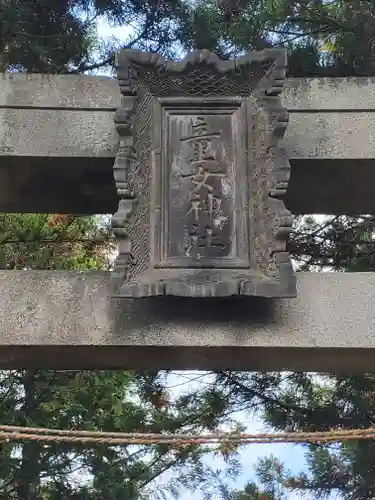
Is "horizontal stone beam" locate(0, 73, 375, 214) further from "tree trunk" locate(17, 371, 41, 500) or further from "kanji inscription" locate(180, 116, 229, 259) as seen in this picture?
"tree trunk" locate(17, 371, 41, 500)

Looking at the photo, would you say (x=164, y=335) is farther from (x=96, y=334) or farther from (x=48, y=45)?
(x=48, y=45)

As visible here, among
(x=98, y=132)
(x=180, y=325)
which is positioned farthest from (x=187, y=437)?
(x=98, y=132)

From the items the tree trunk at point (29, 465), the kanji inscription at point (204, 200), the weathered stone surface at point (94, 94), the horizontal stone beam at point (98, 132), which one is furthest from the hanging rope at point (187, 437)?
the tree trunk at point (29, 465)

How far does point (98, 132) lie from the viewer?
8.77 ft

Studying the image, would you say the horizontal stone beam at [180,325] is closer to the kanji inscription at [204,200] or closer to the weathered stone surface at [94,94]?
the kanji inscription at [204,200]

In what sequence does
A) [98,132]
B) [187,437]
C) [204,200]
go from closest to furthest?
[187,437], [204,200], [98,132]

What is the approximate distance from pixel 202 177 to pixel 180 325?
0.51 m

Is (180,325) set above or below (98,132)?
below

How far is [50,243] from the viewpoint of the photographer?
171 inches

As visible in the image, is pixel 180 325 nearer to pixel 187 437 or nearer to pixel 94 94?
pixel 187 437

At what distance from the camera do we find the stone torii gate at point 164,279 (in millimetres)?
2402

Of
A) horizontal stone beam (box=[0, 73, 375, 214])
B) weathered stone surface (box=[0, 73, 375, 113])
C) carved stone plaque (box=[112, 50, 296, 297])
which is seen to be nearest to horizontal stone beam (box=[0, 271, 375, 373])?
carved stone plaque (box=[112, 50, 296, 297])

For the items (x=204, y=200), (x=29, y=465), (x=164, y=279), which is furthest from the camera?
(x=29, y=465)

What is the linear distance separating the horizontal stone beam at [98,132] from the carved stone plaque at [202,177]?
0.20 meters
